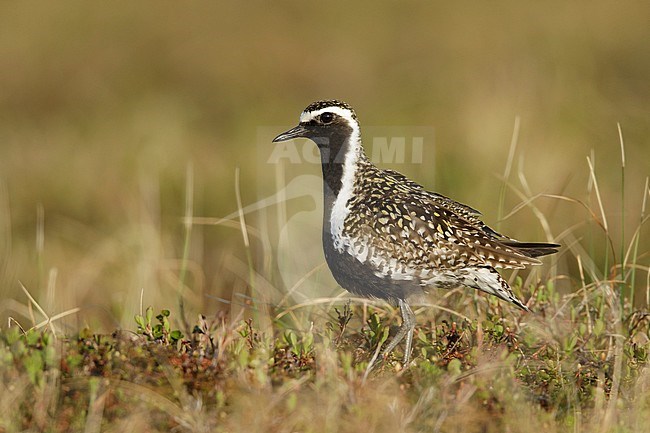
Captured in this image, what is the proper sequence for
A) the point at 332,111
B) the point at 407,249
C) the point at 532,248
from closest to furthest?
the point at 407,249 → the point at 532,248 → the point at 332,111

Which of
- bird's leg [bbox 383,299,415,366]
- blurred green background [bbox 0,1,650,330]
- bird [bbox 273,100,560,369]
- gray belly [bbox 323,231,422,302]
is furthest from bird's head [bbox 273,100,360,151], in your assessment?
bird's leg [bbox 383,299,415,366]

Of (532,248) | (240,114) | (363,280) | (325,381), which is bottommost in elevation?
(325,381)

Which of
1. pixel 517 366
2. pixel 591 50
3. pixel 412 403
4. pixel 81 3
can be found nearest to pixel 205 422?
pixel 412 403

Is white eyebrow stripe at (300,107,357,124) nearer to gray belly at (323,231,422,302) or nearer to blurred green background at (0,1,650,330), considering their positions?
gray belly at (323,231,422,302)

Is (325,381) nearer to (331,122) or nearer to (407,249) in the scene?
(407,249)

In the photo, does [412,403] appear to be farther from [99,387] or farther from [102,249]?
[102,249]

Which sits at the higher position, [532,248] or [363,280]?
[532,248]

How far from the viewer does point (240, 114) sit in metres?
14.0

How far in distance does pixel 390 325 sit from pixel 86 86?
11.1 metres

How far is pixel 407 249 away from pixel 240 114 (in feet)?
29.3

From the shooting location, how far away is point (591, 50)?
14.6 m

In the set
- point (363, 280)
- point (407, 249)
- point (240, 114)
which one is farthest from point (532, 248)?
point (240, 114)

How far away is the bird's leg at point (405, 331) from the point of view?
5.11 metres

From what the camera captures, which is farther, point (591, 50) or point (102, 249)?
point (591, 50)
